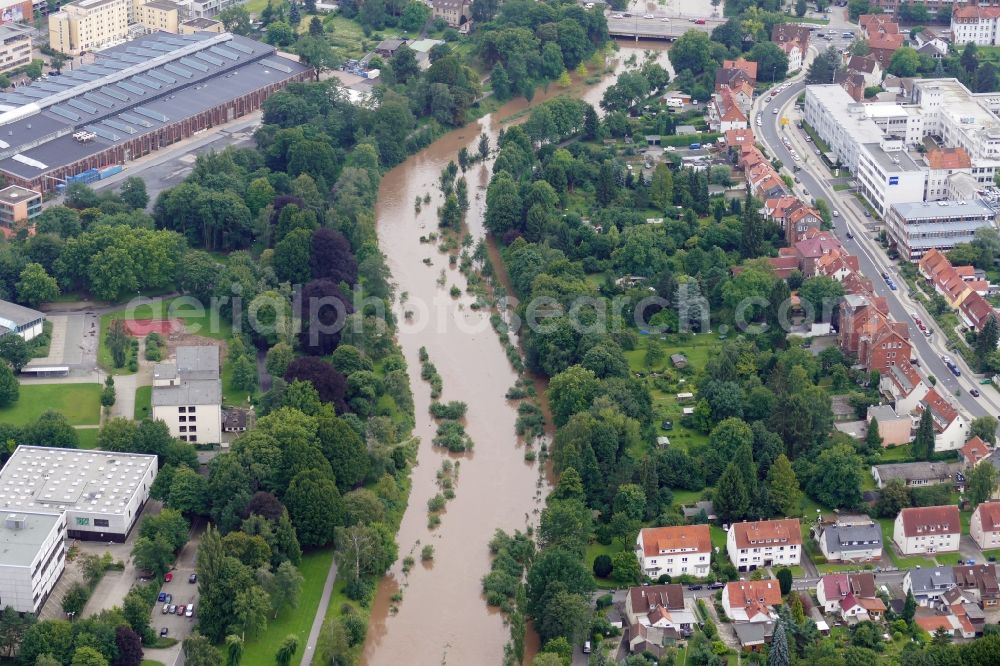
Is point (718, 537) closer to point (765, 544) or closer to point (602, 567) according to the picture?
point (765, 544)

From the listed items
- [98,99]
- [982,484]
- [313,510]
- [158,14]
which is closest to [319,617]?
[313,510]

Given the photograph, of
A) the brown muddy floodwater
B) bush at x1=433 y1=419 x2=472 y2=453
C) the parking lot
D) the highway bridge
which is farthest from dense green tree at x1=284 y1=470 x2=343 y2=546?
the highway bridge

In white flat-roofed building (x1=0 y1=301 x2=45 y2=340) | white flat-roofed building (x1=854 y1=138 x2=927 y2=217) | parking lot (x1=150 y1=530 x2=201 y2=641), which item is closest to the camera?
parking lot (x1=150 y1=530 x2=201 y2=641)

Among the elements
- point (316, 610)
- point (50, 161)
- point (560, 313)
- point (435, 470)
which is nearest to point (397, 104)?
point (50, 161)

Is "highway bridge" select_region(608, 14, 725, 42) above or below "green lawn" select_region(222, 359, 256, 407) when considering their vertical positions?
above

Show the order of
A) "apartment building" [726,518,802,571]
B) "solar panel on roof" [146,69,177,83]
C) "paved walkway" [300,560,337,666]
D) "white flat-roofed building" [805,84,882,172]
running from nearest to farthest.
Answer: "paved walkway" [300,560,337,666] < "apartment building" [726,518,802,571] < "white flat-roofed building" [805,84,882,172] < "solar panel on roof" [146,69,177,83]

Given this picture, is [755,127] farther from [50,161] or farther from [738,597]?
[738,597]

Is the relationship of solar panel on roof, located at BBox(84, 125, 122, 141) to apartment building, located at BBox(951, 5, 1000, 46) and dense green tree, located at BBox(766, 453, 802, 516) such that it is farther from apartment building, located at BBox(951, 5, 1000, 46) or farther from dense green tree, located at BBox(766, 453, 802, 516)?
apartment building, located at BBox(951, 5, 1000, 46)
